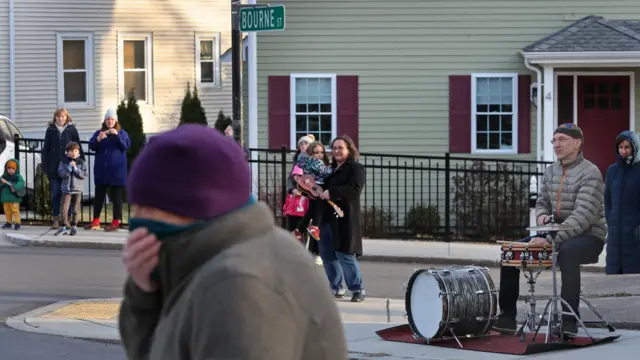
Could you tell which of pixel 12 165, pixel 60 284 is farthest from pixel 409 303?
pixel 12 165

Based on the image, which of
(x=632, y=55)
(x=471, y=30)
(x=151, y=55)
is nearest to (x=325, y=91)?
(x=471, y=30)

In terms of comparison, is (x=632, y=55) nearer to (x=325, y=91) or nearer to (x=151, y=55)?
(x=325, y=91)

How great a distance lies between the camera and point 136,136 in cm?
2464

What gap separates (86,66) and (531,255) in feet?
61.3

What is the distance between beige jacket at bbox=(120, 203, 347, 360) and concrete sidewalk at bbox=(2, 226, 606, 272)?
12972 millimetres

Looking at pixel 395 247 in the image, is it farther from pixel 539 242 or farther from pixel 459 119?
pixel 539 242

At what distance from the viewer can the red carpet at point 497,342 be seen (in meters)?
8.88

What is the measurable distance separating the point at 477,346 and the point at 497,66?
37.9ft

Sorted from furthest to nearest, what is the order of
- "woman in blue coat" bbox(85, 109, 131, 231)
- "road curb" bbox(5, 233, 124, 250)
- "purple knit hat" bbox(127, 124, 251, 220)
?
"woman in blue coat" bbox(85, 109, 131, 231) < "road curb" bbox(5, 233, 124, 250) < "purple knit hat" bbox(127, 124, 251, 220)

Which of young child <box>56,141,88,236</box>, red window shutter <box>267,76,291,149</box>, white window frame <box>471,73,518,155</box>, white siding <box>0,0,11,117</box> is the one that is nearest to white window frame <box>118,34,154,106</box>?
white siding <box>0,0,11,117</box>

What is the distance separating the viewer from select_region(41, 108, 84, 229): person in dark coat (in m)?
16.7

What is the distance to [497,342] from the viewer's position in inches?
366

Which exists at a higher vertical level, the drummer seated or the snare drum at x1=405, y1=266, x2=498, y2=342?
the drummer seated

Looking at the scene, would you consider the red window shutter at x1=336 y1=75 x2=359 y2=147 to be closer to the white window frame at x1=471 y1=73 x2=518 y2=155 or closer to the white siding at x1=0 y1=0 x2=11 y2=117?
the white window frame at x1=471 y1=73 x2=518 y2=155
